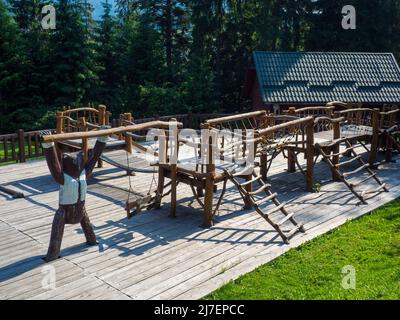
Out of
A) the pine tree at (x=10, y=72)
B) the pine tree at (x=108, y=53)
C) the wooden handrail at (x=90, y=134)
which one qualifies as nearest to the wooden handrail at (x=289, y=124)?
the wooden handrail at (x=90, y=134)

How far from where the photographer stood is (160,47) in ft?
83.1

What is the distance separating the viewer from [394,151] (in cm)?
1378

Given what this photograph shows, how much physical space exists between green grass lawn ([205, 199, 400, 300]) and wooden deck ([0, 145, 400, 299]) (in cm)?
22

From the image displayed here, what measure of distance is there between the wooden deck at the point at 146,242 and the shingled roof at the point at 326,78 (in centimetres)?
748

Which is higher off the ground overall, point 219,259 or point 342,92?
point 342,92

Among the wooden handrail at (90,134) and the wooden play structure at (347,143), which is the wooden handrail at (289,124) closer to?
the wooden play structure at (347,143)

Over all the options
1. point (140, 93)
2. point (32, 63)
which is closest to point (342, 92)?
point (140, 93)

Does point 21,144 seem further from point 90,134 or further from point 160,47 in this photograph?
point 160,47

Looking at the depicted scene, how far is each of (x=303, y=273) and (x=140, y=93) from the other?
1849 centimetres

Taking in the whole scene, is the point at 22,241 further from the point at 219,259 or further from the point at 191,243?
the point at 219,259

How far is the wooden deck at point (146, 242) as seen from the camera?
5.63 meters

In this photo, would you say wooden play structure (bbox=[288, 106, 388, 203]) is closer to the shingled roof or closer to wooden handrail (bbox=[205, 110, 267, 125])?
wooden handrail (bbox=[205, 110, 267, 125])

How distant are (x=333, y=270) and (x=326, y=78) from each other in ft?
43.3

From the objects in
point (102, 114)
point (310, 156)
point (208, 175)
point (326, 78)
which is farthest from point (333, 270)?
point (326, 78)
